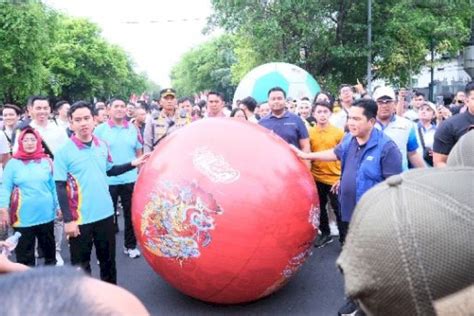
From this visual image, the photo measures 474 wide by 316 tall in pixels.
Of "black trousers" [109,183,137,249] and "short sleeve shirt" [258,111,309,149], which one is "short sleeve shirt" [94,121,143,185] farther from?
"short sleeve shirt" [258,111,309,149]

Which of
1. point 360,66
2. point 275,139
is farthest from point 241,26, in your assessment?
point 275,139

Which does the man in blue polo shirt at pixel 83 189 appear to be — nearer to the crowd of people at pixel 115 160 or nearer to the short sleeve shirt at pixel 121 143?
the crowd of people at pixel 115 160

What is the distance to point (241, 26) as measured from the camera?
21.4 m

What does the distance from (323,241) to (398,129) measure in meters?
1.94

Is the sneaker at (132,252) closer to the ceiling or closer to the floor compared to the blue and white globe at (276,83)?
closer to the floor

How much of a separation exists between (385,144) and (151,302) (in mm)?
2456

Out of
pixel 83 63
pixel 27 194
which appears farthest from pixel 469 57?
pixel 27 194

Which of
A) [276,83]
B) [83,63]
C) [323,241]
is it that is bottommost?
[323,241]

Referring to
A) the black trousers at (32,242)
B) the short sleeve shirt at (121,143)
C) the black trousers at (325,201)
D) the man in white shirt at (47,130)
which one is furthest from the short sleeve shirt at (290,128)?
the black trousers at (32,242)

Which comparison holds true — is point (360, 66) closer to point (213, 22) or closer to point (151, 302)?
point (213, 22)

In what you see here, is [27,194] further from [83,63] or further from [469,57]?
[83,63]

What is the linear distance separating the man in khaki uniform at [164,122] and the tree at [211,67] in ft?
152

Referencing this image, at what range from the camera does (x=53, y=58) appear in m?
37.6

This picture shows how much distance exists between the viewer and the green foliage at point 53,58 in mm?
18094
